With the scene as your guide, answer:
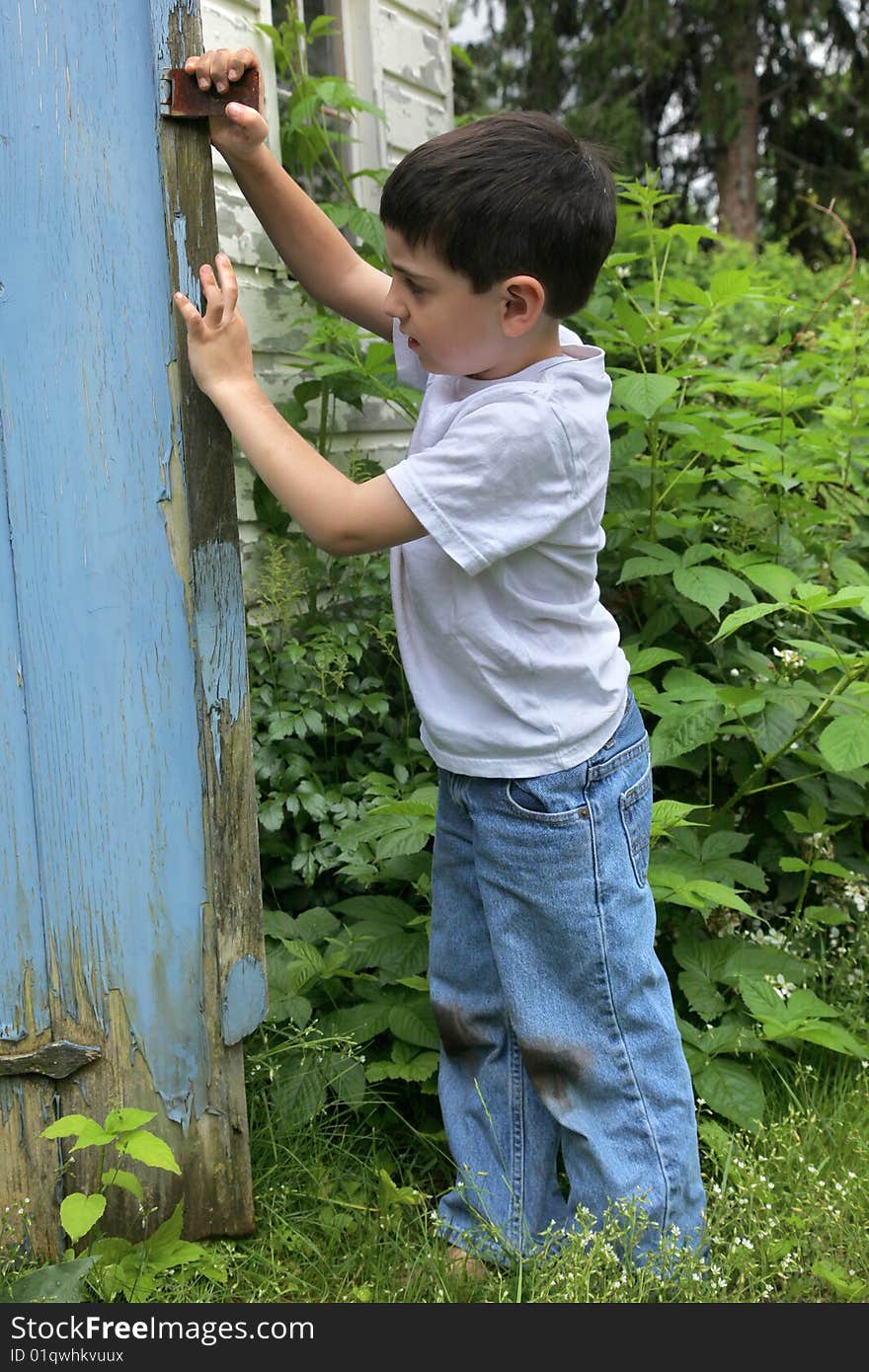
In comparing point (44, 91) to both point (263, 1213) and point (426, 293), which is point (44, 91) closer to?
point (426, 293)

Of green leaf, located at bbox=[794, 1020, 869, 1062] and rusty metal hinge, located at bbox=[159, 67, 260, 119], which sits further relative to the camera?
green leaf, located at bbox=[794, 1020, 869, 1062]

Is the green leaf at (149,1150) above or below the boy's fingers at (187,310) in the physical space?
below

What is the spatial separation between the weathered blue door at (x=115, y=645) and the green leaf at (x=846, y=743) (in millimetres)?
1055

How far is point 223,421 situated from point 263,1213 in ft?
4.13

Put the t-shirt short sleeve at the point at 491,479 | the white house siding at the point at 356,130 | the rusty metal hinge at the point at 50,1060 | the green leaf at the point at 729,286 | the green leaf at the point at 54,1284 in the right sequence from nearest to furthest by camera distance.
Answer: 1. the t-shirt short sleeve at the point at 491,479
2. the green leaf at the point at 54,1284
3. the rusty metal hinge at the point at 50,1060
4. the green leaf at the point at 729,286
5. the white house siding at the point at 356,130

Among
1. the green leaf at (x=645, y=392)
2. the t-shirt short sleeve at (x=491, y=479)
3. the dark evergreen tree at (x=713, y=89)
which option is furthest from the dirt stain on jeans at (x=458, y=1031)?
the dark evergreen tree at (x=713, y=89)

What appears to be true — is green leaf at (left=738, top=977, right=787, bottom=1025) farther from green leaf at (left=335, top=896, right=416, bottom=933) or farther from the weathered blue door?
the weathered blue door

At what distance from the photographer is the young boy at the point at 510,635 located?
5.10 ft

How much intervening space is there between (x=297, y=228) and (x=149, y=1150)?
53.9 inches

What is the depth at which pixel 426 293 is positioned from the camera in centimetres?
160

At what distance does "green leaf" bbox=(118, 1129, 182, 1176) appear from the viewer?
5.33ft

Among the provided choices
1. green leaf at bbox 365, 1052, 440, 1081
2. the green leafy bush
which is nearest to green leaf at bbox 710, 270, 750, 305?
the green leafy bush

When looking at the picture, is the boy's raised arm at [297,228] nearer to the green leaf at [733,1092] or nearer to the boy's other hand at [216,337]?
the boy's other hand at [216,337]

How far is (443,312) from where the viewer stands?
1604mm
